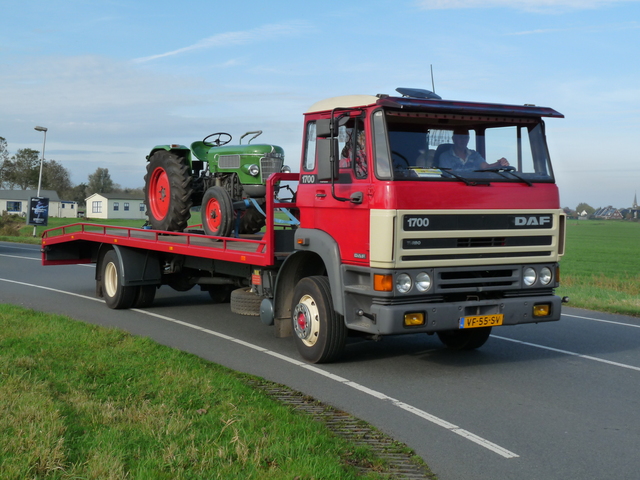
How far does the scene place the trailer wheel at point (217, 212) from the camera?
996 cm

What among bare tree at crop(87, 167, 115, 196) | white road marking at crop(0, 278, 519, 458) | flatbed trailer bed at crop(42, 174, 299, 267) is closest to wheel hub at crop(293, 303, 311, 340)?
white road marking at crop(0, 278, 519, 458)

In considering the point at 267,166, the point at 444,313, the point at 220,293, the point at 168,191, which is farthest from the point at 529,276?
the point at 220,293

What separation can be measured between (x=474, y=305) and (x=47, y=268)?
15654 mm

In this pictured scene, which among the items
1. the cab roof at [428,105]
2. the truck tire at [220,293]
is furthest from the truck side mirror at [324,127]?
the truck tire at [220,293]

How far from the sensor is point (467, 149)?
726 centimetres

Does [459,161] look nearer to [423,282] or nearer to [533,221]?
[533,221]

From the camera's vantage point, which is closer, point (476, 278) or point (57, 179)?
point (476, 278)

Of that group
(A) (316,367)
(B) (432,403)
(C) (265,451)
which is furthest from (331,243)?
(C) (265,451)

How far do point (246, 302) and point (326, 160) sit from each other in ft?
8.73

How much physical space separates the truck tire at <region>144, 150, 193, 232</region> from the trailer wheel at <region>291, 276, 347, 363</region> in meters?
3.81

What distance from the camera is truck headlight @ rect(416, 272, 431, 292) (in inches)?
263

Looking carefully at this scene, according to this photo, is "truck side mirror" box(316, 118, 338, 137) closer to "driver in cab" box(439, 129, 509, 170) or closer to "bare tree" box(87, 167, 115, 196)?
"driver in cab" box(439, 129, 509, 170)

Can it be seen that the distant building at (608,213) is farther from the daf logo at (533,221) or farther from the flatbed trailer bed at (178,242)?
the daf logo at (533,221)

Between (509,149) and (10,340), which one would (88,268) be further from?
(509,149)
